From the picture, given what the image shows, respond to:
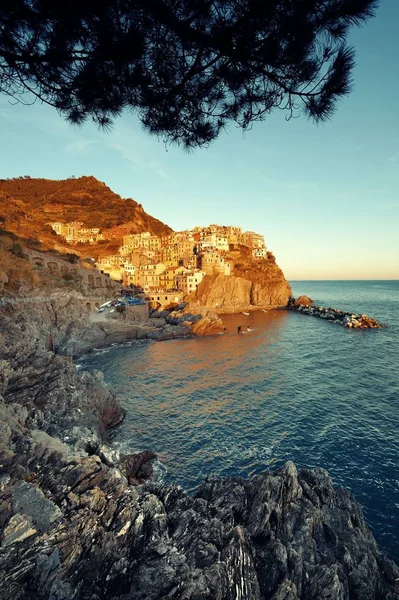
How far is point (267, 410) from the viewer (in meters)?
28.9

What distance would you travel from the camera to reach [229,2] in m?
5.42

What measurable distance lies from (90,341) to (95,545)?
4577cm

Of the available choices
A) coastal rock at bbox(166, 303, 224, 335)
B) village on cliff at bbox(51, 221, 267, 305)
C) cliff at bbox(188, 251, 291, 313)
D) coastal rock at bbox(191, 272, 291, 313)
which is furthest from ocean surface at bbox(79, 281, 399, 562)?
village on cliff at bbox(51, 221, 267, 305)

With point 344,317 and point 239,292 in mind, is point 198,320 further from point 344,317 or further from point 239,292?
point 344,317

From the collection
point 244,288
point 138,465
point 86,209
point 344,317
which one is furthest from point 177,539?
point 86,209

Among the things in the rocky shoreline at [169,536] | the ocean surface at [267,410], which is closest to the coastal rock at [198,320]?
the ocean surface at [267,410]

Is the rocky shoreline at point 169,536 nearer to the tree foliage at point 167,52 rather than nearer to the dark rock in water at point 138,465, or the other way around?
the dark rock in water at point 138,465

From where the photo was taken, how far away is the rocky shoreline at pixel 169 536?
8.74 metres

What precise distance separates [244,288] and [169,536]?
9498 cm

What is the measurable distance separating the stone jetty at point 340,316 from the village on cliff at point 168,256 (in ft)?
85.4

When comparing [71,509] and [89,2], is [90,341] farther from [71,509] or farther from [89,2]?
[89,2]

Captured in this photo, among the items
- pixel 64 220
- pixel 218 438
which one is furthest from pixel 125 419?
pixel 64 220

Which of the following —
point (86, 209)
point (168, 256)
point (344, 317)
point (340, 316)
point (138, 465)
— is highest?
point (86, 209)

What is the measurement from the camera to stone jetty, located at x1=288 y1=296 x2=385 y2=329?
7169cm
